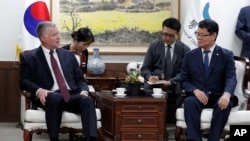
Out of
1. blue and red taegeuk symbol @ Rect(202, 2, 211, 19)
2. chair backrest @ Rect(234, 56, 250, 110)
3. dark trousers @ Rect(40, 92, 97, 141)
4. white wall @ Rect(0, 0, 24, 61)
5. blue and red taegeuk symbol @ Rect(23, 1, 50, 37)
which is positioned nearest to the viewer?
dark trousers @ Rect(40, 92, 97, 141)

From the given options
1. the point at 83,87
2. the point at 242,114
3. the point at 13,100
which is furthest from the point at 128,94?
the point at 13,100

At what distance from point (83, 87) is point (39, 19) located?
142 cm

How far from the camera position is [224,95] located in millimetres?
4367

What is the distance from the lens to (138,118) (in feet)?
15.0

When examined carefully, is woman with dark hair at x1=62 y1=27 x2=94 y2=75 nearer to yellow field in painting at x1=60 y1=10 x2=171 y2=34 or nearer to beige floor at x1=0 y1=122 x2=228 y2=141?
yellow field in painting at x1=60 y1=10 x2=171 y2=34

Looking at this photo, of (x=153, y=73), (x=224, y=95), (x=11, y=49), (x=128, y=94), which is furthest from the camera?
(x=11, y=49)

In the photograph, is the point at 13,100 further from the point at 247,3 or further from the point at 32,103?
the point at 247,3

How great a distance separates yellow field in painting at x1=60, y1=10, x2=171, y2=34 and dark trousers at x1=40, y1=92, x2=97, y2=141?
2.02m

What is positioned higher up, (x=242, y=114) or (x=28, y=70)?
(x=28, y=70)

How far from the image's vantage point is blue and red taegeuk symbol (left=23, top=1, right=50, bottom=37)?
18.5 feet

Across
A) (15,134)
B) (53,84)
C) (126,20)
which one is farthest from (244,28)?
(15,134)

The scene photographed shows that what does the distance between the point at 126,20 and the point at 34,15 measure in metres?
1.22

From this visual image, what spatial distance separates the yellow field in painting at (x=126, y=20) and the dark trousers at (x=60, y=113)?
2.02 metres

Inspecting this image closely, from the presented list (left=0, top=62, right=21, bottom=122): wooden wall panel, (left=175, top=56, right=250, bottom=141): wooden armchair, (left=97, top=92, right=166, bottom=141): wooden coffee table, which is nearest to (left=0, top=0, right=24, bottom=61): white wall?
(left=0, top=62, right=21, bottom=122): wooden wall panel
